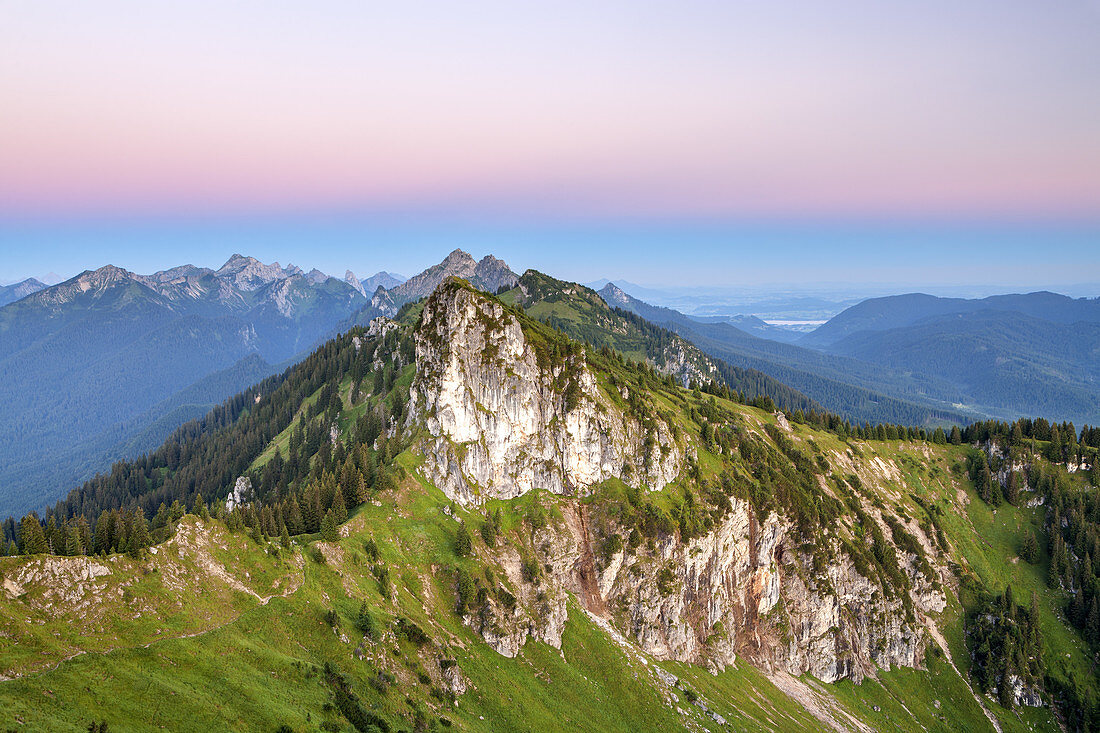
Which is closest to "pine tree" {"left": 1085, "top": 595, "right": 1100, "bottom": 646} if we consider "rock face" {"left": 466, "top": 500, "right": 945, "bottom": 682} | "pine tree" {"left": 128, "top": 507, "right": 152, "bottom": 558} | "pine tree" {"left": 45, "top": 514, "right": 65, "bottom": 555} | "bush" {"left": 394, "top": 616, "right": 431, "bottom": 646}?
"rock face" {"left": 466, "top": 500, "right": 945, "bottom": 682}

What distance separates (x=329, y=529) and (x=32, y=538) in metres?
37.4

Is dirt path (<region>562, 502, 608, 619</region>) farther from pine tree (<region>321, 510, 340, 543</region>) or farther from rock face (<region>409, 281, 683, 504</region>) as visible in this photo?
pine tree (<region>321, 510, 340, 543</region>)

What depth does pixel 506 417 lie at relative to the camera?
128 meters

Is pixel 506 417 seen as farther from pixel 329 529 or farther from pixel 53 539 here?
pixel 53 539

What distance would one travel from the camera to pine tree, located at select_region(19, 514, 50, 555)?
220 feet

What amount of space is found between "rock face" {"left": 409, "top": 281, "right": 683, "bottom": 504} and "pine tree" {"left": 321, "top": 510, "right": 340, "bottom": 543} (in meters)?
25.7

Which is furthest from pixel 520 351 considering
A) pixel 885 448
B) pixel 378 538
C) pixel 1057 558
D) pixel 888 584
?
pixel 1057 558

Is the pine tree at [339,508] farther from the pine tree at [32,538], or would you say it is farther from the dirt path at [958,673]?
the dirt path at [958,673]

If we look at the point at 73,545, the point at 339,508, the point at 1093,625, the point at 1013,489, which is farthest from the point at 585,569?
the point at 1013,489

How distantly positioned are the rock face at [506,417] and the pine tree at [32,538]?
207ft

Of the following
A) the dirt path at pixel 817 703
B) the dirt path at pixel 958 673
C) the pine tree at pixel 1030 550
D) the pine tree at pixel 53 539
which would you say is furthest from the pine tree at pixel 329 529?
the pine tree at pixel 1030 550

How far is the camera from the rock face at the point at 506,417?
12344cm

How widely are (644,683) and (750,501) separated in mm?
60332

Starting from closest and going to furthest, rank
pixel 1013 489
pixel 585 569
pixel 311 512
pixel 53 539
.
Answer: pixel 53 539 < pixel 311 512 < pixel 585 569 < pixel 1013 489
